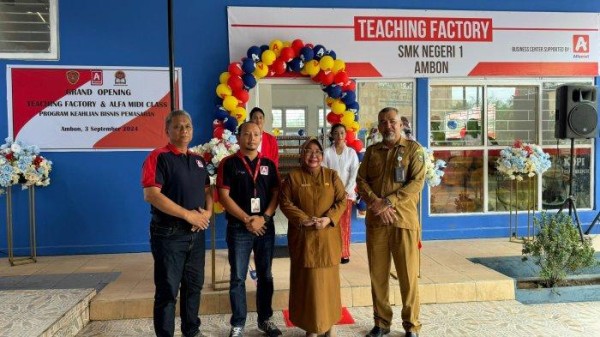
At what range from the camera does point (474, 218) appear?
578 cm

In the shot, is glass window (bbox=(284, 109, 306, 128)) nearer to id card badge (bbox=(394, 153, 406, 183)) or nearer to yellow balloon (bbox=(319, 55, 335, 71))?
yellow balloon (bbox=(319, 55, 335, 71))

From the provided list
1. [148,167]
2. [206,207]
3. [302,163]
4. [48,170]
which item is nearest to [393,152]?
[302,163]

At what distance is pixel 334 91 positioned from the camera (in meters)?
5.02

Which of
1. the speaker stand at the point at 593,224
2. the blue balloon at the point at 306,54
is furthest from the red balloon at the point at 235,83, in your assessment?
the speaker stand at the point at 593,224

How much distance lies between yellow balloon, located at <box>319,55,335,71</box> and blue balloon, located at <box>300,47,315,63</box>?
0.12m

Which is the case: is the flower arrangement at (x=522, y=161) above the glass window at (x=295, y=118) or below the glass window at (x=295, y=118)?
below

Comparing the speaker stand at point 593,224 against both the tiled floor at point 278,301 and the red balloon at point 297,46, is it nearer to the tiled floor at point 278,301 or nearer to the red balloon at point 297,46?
the tiled floor at point 278,301

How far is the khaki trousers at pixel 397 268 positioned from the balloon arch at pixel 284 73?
208 centimetres

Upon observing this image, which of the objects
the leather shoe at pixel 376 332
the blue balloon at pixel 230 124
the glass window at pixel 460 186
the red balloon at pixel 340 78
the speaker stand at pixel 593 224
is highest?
the red balloon at pixel 340 78

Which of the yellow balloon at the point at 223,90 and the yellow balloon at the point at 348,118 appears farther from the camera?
the yellow balloon at the point at 348,118

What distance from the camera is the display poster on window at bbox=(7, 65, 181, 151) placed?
4895 mm

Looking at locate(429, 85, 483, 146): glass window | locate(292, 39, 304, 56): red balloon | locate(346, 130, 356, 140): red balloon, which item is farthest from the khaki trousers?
locate(429, 85, 483, 146): glass window

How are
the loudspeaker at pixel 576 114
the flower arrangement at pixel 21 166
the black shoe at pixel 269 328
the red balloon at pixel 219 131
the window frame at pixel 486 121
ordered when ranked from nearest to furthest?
the black shoe at pixel 269 328 → the flower arrangement at pixel 21 166 → the red balloon at pixel 219 131 → the loudspeaker at pixel 576 114 → the window frame at pixel 486 121

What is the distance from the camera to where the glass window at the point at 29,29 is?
193 inches
